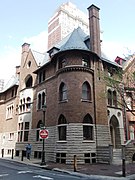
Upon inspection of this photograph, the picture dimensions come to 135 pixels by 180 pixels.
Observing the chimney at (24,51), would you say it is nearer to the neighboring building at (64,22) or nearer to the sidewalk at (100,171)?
the sidewalk at (100,171)

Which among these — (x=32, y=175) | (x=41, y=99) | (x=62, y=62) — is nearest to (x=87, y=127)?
(x=62, y=62)

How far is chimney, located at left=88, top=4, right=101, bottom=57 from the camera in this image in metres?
23.2

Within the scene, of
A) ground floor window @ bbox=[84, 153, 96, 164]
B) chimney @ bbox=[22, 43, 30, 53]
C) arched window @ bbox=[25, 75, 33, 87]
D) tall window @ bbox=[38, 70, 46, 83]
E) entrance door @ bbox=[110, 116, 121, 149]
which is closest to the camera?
ground floor window @ bbox=[84, 153, 96, 164]

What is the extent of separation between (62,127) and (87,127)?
8.26 feet

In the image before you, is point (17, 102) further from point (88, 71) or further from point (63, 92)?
point (88, 71)

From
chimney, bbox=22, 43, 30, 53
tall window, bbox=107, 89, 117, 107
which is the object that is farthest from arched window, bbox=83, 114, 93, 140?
chimney, bbox=22, 43, 30, 53

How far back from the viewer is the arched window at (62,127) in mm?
20289

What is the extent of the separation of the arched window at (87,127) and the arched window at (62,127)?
6.25ft

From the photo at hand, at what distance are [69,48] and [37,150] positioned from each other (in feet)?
40.3

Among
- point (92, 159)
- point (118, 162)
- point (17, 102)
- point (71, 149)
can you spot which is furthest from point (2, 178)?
point (17, 102)

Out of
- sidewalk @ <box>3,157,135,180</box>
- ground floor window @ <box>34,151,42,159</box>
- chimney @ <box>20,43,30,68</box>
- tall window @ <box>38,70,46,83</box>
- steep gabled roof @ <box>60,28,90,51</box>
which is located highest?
chimney @ <box>20,43,30,68</box>

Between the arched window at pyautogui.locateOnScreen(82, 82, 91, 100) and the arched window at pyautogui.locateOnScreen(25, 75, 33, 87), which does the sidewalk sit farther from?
the arched window at pyautogui.locateOnScreen(25, 75, 33, 87)

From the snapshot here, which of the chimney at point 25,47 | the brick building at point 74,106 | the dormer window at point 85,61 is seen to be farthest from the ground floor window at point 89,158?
the chimney at point 25,47

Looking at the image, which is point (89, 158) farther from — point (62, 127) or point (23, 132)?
point (23, 132)
